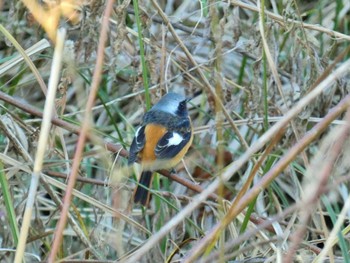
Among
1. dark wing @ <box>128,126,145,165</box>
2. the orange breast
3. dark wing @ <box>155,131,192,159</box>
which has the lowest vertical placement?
dark wing @ <box>155,131,192,159</box>

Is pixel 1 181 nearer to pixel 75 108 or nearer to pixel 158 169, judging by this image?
pixel 158 169

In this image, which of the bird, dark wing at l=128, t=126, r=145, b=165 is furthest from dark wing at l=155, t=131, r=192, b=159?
dark wing at l=128, t=126, r=145, b=165

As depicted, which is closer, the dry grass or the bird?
the dry grass

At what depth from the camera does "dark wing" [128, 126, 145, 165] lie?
3301 mm

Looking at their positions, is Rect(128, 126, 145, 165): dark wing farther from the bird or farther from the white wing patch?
the white wing patch

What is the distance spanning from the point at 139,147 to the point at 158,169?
0.16 meters

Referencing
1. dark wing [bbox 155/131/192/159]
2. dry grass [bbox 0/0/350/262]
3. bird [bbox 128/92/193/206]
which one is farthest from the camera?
dark wing [bbox 155/131/192/159]

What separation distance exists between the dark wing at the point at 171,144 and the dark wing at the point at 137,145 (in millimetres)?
106

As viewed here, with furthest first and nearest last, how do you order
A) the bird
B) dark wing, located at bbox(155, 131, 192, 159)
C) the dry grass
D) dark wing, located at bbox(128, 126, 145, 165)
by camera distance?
dark wing, located at bbox(155, 131, 192, 159) → the bird → dark wing, located at bbox(128, 126, 145, 165) → the dry grass

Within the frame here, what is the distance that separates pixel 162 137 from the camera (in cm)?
383

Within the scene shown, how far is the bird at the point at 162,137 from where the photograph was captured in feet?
11.7

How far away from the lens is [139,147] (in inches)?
137

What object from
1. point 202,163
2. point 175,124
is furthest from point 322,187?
point 202,163

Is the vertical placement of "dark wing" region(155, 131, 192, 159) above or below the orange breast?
below
